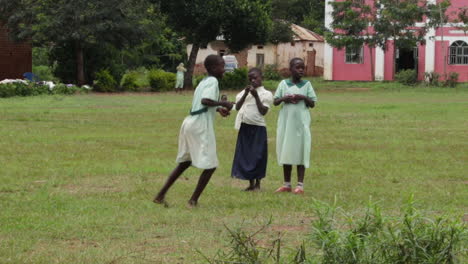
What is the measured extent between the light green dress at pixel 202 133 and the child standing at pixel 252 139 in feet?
5.48

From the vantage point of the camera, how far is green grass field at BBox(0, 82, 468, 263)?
23.4 ft

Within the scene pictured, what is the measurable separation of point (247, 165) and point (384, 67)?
44994 mm

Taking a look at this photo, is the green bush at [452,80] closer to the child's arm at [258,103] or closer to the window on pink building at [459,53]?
the window on pink building at [459,53]

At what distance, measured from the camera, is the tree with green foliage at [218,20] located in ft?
133

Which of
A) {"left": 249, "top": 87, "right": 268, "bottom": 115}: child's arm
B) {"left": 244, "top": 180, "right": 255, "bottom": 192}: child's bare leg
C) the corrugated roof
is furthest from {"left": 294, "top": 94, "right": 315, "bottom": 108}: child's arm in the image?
the corrugated roof

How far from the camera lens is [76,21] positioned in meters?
37.8

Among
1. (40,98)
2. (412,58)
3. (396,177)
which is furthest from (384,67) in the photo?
(396,177)

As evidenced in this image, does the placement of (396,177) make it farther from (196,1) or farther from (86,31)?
(196,1)

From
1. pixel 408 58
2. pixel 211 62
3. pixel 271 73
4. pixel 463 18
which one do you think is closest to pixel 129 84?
pixel 463 18

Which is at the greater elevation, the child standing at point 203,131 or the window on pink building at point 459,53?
the window on pink building at point 459,53

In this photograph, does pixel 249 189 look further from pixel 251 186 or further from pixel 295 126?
pixel 295 126

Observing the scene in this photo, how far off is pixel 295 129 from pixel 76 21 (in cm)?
2846

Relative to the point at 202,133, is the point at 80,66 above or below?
above

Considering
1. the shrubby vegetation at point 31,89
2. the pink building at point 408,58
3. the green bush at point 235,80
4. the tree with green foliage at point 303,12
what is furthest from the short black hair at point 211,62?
the tree with green foliage at point 303,12
